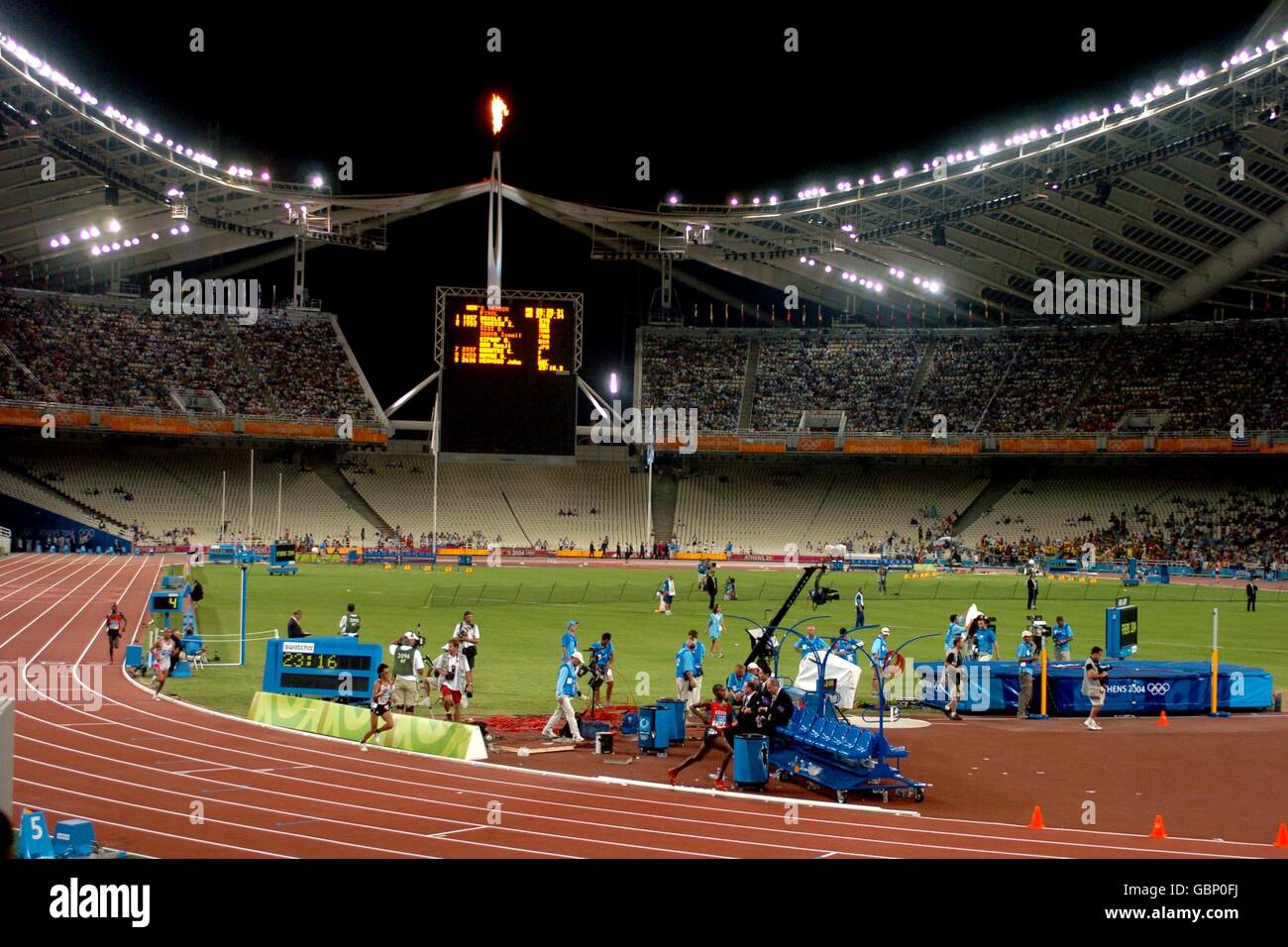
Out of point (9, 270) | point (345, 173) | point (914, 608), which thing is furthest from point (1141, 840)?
point (9, 270)

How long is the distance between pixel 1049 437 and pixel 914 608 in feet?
113

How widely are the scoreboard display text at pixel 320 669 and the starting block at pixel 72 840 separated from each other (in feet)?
36.0

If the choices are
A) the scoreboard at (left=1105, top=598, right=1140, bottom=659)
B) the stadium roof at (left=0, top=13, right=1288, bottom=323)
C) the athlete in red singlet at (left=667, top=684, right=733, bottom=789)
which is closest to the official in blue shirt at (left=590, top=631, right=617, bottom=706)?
the athlete in red singlet at (left=667, top=684, right=733, bottom=789)

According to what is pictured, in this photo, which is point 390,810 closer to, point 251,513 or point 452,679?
point 452,679

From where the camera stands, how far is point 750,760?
14.3m

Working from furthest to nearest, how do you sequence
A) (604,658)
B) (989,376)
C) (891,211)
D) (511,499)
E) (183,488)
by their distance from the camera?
(989,376), (511,499), (183,488), (891,211), (604,658)

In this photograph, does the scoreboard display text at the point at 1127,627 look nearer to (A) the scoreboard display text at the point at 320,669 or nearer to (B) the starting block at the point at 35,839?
(A) the scoreboard display text at the point at 320,669

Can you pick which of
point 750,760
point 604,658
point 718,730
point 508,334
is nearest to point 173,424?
point 508,334

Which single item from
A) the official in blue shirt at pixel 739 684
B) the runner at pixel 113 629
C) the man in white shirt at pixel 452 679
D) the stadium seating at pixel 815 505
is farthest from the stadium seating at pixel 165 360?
the official in blue shirt at pixel 739 684

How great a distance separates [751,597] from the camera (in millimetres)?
43406

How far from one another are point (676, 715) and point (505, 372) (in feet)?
155

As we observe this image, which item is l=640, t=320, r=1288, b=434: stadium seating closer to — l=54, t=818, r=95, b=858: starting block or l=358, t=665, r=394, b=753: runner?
l=358, t=665, r=394, b=753: runner

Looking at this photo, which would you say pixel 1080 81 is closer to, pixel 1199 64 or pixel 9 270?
pixel 1199 64

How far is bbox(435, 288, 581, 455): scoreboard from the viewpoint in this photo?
62.4 meters
